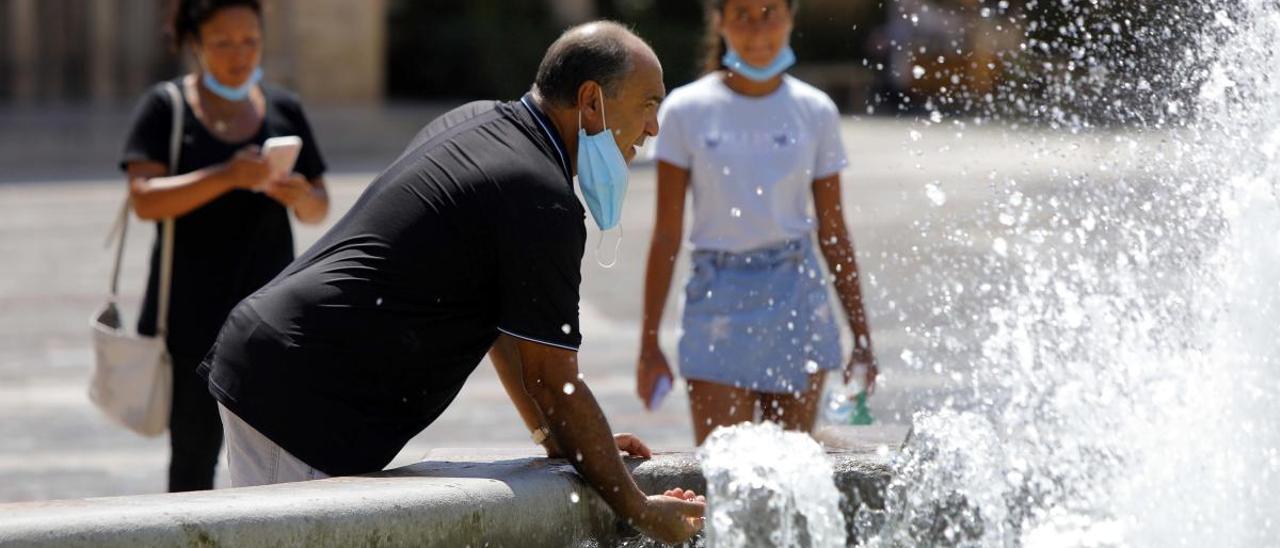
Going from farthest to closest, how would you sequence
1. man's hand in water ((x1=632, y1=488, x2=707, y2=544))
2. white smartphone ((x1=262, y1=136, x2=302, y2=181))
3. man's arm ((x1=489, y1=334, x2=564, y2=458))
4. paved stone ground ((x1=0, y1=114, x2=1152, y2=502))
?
paved stone ground ((x1=0, y1=114, x2=1152, y2=502)), white smartphone ((x1=262, y1=136, x2=302, y2=181)), man's arm ((x1=489, y1=334, x2=564, y2=458)), man's hand in water ((x1=632, y1=488, x2=707, y2=544))

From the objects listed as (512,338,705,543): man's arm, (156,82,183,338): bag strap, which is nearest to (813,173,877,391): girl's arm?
(512,338,705,543): man's arm

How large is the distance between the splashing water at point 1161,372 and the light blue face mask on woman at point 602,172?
85cm

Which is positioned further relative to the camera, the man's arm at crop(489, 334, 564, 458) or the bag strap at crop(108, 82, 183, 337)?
the bag strap at crop(108, 82, 183, 337)

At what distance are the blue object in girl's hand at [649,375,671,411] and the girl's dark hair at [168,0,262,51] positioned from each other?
1517 mm

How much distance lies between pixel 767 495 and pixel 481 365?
577 cm

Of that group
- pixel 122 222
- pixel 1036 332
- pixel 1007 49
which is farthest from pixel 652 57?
pixel 1007 49

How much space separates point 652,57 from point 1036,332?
6.16 feet

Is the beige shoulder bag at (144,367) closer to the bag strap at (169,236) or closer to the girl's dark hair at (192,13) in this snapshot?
the bag strap at (169,236)

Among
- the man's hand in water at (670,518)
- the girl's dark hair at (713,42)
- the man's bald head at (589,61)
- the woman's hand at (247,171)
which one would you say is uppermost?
the girl's dark hair at (713,42)

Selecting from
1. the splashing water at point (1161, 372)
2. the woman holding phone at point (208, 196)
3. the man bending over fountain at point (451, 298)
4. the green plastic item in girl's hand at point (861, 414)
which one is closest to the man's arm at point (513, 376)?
the man bending over fountain at point (451, 298)

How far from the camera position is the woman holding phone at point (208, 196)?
493 cm

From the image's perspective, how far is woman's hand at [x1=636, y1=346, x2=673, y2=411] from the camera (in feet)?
16.7

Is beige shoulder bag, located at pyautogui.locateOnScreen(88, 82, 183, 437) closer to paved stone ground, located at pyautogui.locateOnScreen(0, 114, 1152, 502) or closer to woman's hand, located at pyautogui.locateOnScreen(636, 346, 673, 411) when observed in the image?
paved stone ground, located at pyautogui.locateOnScreen(0, 114, 1152, 502)

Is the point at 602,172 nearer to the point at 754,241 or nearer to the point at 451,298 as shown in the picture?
the point at 451,298
